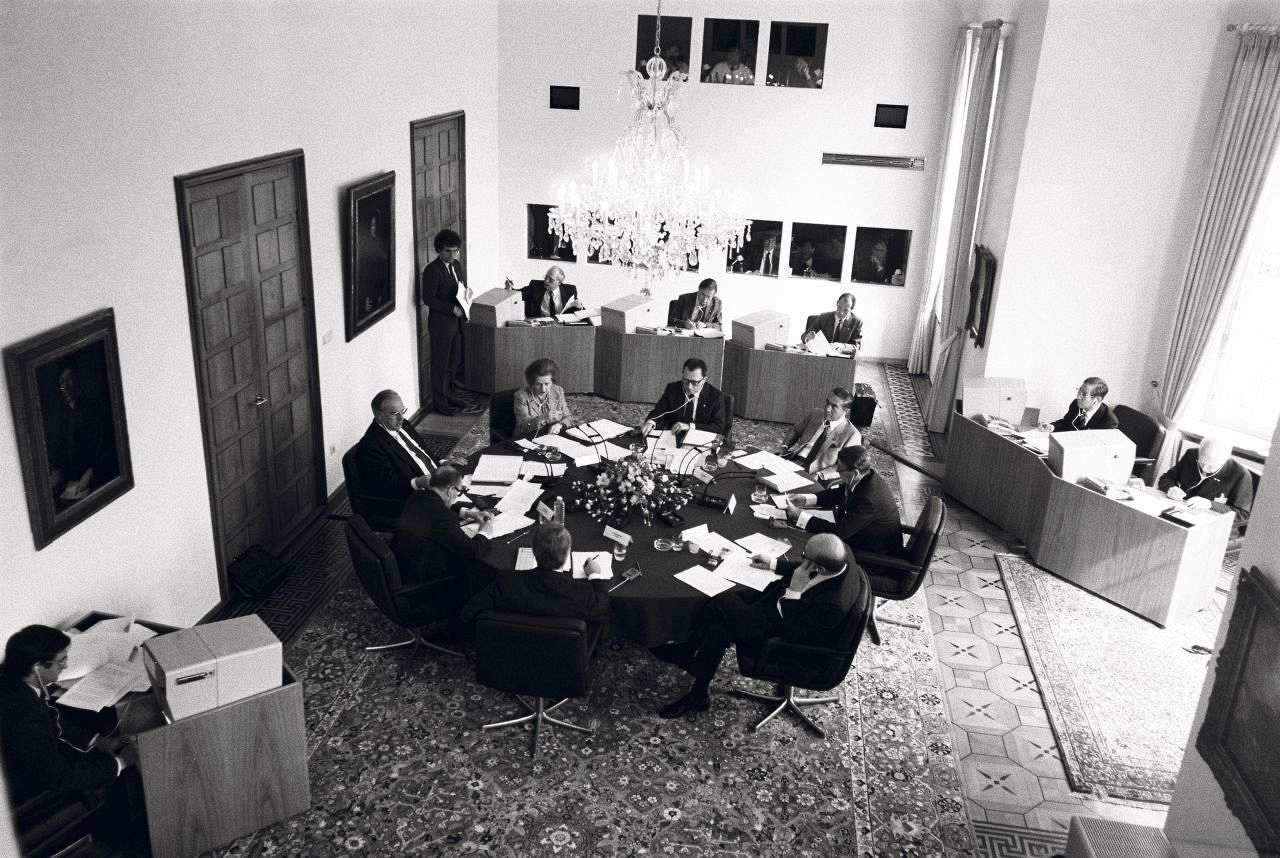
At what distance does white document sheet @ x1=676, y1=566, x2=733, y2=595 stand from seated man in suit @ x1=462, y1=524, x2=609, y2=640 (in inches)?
27.2

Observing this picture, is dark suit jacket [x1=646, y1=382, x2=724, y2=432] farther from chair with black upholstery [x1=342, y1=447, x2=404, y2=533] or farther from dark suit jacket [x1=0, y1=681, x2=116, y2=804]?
dark suit jacket [x1=0, y1=681, x2=116, y2=804]

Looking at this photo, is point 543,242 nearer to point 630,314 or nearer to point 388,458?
point 630,314

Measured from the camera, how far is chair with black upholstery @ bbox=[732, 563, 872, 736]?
18.7 ft

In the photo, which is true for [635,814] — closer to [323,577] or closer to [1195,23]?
[323,577]

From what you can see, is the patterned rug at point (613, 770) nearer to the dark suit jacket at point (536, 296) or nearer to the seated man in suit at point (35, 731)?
the seated man in suit at point (35, 731)

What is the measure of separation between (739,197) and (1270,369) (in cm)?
620

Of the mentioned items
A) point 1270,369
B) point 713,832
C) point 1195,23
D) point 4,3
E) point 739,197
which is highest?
point 1195,23

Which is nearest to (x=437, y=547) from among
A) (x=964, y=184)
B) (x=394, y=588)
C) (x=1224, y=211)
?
(x=394, y=588)

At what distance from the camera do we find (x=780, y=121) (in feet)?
40.9

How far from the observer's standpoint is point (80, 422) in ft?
17.3

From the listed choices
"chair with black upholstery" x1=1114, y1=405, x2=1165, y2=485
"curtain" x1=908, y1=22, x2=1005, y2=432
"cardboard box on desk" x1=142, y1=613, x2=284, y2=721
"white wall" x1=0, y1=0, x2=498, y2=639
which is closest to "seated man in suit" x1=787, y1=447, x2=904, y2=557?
"chair with black upholstery" x1=1114, y1=405, x2=1165, y2=485

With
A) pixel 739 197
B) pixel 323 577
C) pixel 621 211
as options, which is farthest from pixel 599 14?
pixel 323 577

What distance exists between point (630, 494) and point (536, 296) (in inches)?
209

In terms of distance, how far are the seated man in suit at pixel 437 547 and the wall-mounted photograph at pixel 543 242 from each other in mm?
7582
